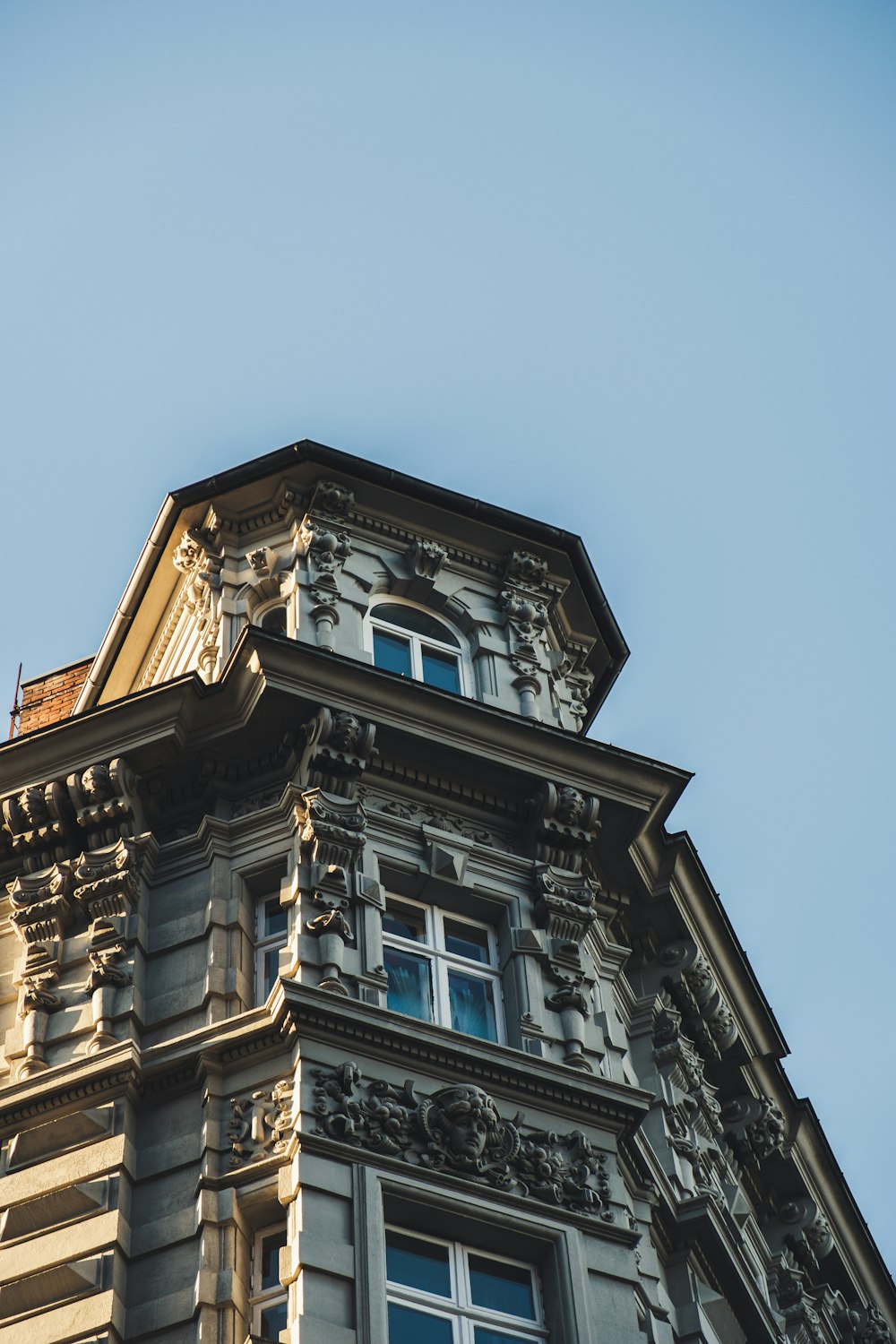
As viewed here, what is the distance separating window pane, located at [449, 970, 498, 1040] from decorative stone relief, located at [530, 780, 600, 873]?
94.7 inches

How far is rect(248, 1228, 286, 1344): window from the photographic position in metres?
22.1

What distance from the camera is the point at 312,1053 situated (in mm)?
24281

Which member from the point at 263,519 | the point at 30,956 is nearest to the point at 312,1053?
the point at 30,956

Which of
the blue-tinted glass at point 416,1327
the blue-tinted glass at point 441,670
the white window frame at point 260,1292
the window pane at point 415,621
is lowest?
the blue-tinted glass at point 416,1327

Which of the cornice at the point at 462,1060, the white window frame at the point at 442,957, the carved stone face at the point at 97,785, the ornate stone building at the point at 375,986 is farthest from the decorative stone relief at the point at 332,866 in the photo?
the carved stone face at the point at 97,785

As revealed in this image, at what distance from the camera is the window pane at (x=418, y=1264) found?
74.8 feet

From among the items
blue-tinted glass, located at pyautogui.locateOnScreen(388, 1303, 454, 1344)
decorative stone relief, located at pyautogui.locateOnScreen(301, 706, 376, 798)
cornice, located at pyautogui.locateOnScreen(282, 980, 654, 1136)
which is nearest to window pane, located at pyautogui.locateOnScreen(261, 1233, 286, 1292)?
blue-tinted glass, located at pyautogui.locateOnScreen(388, 1303, 454, 1344)

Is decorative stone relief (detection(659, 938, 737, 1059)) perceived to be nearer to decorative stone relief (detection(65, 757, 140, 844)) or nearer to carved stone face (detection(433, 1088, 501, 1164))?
carved stone face (detection(433, 1088, 501, 1164))

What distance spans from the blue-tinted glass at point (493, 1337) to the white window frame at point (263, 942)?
185 inches

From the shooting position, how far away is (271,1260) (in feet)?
75.3

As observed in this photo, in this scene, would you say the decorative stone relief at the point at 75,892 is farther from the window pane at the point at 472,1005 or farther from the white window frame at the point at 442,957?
the window pane at the point at 472,1005

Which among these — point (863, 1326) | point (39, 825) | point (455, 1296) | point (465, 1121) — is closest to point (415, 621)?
point (39, 825)

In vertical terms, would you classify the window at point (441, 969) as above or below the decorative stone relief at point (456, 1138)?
above

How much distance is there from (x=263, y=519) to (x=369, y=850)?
7.97m
